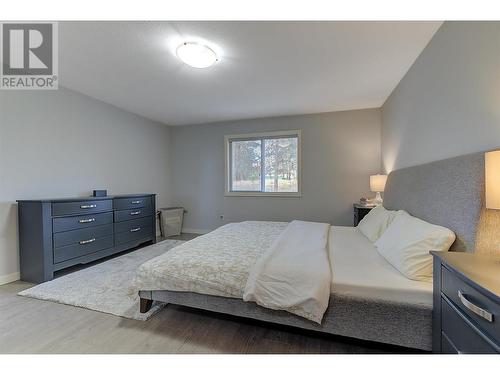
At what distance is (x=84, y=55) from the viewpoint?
7.06ft

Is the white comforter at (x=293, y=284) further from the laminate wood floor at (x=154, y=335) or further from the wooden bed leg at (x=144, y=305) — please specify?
the wooden bed leg at (x=144, y=305)

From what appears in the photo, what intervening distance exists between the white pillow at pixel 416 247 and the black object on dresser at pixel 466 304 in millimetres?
214

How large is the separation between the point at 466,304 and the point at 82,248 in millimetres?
3573

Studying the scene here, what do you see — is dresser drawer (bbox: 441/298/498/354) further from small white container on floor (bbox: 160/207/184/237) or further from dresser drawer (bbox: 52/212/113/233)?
small white container on floor (bbox: 160/207/184/237)

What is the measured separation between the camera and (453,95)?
5.23 ft

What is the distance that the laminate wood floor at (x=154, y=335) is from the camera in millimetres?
1392

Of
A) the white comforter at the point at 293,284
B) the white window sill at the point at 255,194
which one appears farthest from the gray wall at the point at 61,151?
the white comforter at the point at 293,284

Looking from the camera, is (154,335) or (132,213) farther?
(132,213)

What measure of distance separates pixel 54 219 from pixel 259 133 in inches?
135

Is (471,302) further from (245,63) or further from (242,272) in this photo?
(245,63)

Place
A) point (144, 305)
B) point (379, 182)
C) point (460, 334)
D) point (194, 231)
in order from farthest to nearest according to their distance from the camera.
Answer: point (194, 231) → point (379, 182) → point (144, 305) → point (460, 334)

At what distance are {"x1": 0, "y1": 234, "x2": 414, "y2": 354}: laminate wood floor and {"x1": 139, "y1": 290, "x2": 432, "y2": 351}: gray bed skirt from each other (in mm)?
174

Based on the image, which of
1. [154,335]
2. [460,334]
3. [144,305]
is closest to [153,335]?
[154,335]
